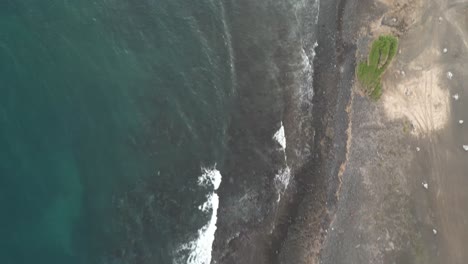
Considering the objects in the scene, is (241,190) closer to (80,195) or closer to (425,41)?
(80,195)

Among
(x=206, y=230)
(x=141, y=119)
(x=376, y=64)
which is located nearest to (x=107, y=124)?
(x=141, y=119)

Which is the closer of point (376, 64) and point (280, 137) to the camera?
point (280, 137)

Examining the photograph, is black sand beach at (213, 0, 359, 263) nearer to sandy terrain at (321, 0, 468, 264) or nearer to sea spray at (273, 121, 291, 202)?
sea spray at (273, 121, 291, 202)

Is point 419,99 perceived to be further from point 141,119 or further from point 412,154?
point 141,119

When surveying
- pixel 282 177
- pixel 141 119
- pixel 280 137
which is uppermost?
pixel 141 119

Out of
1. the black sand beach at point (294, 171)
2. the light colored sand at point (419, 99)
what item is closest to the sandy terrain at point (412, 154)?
the light colored sand at point (419, 99)
